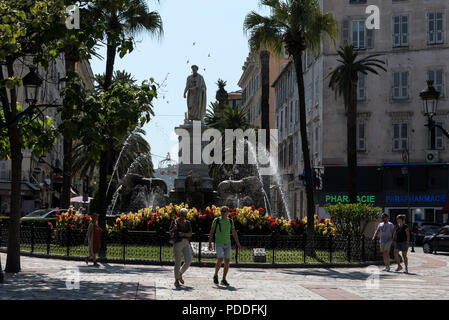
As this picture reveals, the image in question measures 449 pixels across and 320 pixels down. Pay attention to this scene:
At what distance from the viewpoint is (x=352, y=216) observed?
24.9 m

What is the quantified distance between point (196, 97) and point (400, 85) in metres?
24.7

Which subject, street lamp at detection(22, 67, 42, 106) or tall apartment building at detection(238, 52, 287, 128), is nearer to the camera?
street lamp at detection(22, 67, 42, 106)

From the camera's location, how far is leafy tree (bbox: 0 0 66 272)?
14086 millimetres

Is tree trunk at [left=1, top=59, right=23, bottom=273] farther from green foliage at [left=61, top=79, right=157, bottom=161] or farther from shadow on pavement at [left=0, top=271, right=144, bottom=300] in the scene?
green foliage at [left=61, top=79, right=157, bottom=161]

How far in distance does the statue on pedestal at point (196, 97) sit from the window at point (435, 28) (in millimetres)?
25367

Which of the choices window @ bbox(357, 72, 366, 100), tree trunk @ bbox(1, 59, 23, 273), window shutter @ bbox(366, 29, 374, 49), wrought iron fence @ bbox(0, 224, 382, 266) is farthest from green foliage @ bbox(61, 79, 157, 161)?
window shutter @ bbox(366, 29, 374, 49)

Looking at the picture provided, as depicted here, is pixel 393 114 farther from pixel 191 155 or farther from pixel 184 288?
pixel 184 288

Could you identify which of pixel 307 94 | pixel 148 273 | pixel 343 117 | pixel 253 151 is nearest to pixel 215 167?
pixel 253 151

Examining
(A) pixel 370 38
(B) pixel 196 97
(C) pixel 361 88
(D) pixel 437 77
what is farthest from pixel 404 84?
(B) pixel 196 97

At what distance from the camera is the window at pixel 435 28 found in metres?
49.6

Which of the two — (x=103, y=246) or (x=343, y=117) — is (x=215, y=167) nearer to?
(x=343, y=117)

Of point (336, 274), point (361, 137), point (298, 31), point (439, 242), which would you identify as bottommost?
point (336, 274)

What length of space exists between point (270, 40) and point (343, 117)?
25.8 m

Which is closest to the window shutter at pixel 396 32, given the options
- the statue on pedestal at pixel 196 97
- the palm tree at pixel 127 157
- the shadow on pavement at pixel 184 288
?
the palm tree at pixel 127 157
